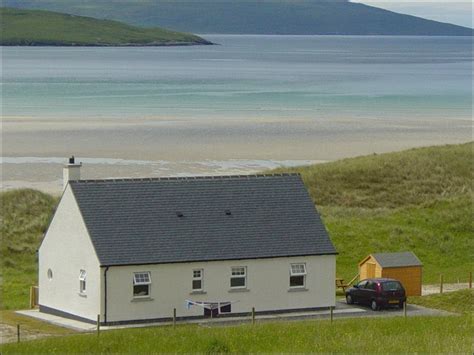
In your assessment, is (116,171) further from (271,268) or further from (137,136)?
(271,268)

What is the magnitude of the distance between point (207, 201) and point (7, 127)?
70.9 meters

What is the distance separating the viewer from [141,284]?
39.2 m

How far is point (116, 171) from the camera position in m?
82.8

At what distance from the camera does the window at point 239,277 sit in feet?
134

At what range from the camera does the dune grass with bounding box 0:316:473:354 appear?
97.2 feet

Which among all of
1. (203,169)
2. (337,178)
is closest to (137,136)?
(203,169)

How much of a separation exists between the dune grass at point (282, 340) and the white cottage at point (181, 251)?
484 cm

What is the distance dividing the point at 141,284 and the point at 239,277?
3433 mm

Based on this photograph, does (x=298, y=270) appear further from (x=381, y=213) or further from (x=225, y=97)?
(x=225, y=97)

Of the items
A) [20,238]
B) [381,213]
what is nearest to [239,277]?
[20,238]

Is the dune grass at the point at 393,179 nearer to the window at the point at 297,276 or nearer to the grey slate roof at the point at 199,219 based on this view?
the grey slate roof at the point at 199,219

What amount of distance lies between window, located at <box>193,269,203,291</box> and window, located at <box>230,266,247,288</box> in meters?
1.11

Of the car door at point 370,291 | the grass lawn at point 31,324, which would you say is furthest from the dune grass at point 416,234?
the grass lawn at point 31,324

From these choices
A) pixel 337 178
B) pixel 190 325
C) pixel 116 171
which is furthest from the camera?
pixel 116 171
